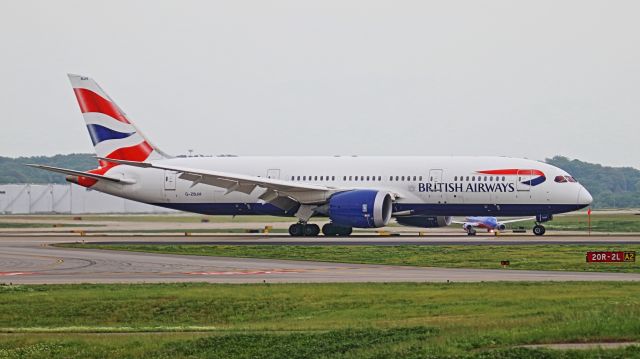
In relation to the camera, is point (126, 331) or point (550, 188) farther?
point (550, 188)

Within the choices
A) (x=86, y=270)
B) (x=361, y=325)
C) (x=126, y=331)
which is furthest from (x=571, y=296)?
(x=86, y=270)

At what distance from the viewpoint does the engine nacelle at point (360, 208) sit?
190ft

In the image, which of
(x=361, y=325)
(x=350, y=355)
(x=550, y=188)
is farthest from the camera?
(x=550, y=188)

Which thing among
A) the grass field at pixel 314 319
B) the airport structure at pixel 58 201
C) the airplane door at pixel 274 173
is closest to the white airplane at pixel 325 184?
the airplane door at pixel 274 173

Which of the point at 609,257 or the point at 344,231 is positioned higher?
the point at 344,231

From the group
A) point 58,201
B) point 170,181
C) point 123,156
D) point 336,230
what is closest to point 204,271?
point 336,230

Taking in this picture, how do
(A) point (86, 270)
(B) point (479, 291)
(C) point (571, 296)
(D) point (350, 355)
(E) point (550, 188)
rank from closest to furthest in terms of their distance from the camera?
(D) point (350, 355) → (C) point (571, 296) → (B) point (479, 291) → (A) point (86, 270) → (E) point (550, 188)

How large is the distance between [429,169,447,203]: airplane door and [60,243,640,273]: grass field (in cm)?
1198

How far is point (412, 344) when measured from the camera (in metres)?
19.6

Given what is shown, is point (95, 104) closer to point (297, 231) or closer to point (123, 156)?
point (123, 156)

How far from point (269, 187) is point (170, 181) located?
27.7 feet

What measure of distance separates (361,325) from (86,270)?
1766 cm

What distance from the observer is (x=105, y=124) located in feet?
220

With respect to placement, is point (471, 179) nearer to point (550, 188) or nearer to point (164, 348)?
point (550, 188)
